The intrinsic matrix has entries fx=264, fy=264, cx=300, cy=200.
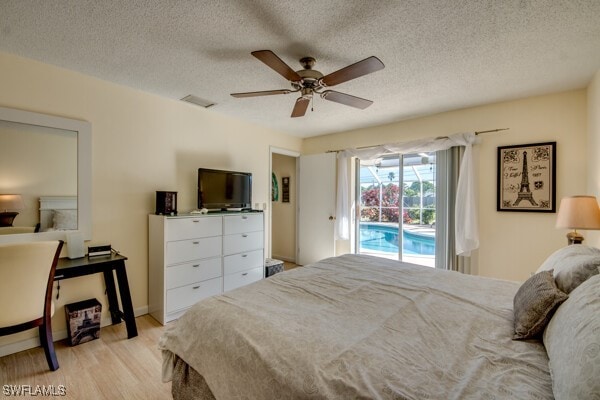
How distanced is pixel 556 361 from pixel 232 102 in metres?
3.31

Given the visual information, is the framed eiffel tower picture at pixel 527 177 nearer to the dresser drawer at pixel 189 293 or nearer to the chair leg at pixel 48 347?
the dresser drawer at pixel 189 293

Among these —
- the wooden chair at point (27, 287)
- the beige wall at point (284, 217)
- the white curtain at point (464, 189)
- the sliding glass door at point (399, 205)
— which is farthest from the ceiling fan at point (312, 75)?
the beige wall at point (284, 217)

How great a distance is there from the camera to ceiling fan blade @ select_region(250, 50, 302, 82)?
63.7 inches

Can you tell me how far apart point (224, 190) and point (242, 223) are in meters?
0.51

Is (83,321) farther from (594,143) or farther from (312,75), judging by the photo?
(594,143)

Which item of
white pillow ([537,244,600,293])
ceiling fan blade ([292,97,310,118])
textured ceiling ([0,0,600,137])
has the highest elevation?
textured ceiling ([0,0,600,137])

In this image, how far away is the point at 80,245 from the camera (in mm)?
2404

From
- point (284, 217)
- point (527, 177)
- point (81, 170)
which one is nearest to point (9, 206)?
point (81, 170)

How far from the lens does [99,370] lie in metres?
1.98

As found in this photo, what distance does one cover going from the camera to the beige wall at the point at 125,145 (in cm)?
230

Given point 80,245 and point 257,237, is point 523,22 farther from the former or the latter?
point 80,245

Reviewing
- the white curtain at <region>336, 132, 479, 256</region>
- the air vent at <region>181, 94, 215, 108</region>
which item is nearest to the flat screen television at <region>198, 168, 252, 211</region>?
the air vent at <region>181, 94, 215, 108</region>

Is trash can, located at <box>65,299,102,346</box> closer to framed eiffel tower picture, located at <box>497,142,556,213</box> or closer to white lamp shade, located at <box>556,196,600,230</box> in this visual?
white lamp shade, located at <box>556,196,600,230</box>

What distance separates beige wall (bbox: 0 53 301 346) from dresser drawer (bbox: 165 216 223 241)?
47cm
